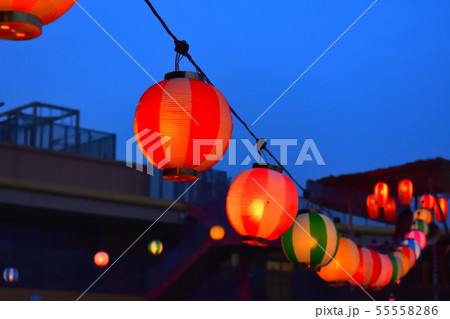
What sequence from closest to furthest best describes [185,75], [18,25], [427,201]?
[18,25]
[185,75]
[427,201]

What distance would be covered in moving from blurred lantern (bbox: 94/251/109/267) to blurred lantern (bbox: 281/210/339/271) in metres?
11.6

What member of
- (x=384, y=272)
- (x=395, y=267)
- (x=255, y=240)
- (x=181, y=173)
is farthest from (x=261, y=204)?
(x=395, y=267)

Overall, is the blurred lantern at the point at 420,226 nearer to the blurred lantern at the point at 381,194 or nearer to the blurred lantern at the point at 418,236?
the blurred lantern at the point at 418,236

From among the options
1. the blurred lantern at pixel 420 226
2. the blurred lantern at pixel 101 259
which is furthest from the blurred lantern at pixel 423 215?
the blurred lantern at pixel 101 259

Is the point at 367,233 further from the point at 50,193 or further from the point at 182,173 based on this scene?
the point at 182,173

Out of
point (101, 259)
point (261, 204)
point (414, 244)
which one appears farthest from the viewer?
point (101, 259)

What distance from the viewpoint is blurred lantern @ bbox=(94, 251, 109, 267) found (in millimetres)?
17266

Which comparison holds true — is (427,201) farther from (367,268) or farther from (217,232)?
(367,268)

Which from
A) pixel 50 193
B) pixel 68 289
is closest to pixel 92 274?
pixel 68 289

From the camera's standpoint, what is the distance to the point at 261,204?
16.9 feet

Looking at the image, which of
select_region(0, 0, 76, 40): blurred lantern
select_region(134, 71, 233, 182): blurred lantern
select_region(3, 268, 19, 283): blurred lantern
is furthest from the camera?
select_region(3, 268, 19, 283): blurred lantern

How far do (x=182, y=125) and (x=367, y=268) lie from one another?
17.3ft

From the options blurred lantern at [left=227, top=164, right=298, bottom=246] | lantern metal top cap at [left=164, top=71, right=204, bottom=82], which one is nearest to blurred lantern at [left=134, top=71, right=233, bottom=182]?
lantern metal top cap at [left=164, top=71, right=204, bottom=82]

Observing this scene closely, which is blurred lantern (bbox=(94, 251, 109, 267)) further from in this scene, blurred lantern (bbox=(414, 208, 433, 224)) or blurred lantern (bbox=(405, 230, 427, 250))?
blurred lantern (bbox=(405, 230, 427, 250))
